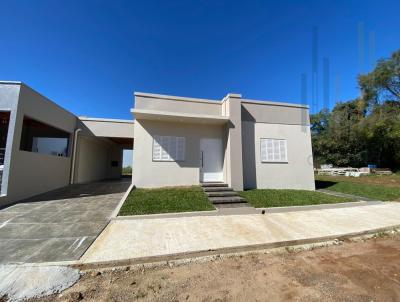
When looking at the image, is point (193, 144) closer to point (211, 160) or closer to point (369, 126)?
point (211, 160)

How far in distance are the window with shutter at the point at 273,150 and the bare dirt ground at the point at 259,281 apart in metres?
5.80

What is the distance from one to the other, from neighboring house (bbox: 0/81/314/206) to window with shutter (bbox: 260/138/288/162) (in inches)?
2.0

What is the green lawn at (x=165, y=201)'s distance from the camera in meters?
5.50

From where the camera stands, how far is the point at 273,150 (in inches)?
358

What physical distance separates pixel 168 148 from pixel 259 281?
259 inches

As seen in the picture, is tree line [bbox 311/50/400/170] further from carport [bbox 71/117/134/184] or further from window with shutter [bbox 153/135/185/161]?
carport [bbox 71/117/134/184]

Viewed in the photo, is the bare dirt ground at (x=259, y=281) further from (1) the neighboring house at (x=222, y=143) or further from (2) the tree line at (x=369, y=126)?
(2) the tree line at (x=369, y=126)

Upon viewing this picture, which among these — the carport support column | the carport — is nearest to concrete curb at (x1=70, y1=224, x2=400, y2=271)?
the carport support column

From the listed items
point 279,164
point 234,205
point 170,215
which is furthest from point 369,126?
point 170,215

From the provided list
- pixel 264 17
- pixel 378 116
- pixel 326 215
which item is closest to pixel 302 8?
pixel 264 17

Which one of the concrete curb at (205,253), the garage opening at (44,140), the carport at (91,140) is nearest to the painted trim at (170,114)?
the carport at (91,140)

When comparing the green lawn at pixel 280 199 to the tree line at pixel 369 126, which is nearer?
the green lawn at pixel 280 199

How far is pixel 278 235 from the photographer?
4176 mm

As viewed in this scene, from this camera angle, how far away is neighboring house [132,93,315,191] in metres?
8.12
